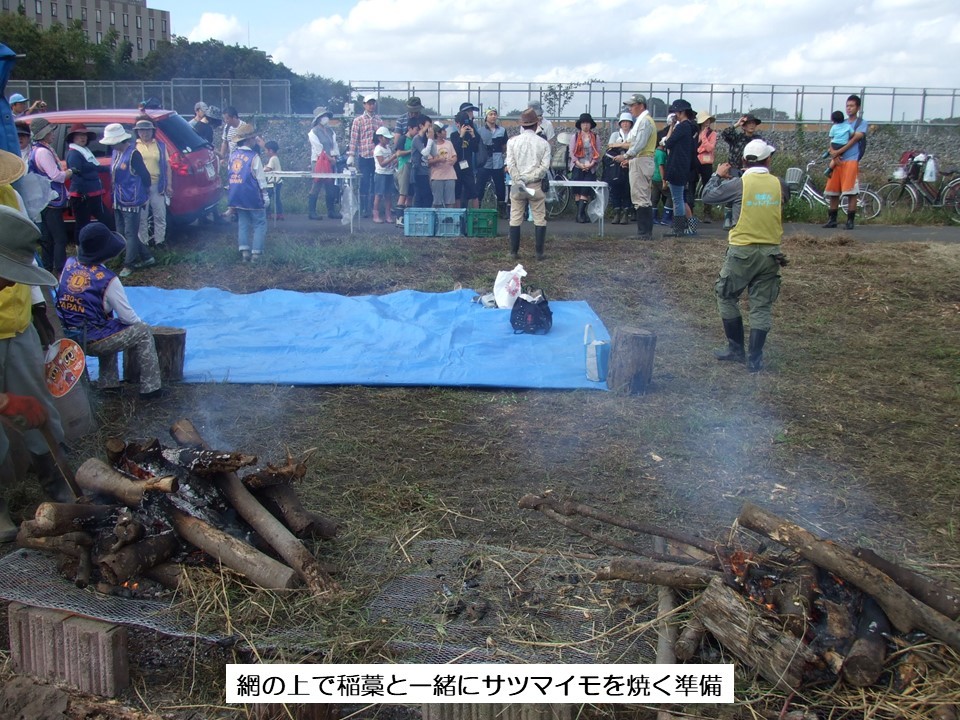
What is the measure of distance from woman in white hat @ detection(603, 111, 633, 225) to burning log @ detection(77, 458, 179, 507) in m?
11.8

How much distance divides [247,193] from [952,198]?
41.9 ft

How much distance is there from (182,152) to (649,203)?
669 centimetres

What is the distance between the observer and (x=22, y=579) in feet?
11.0

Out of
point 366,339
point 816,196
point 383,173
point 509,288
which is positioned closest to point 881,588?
point 366,339

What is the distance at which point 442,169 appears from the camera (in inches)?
537

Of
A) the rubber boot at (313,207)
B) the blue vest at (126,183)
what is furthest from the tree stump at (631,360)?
the rubber boot at (313,207)

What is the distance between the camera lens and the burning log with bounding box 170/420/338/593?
3232 millimetres

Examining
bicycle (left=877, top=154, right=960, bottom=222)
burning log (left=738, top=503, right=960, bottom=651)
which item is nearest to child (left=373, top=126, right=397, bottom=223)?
bicycle (left=877, top=154, right=960, bottom=222)

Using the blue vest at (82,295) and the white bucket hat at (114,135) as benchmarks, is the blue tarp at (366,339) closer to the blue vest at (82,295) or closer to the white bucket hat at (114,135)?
the blue vest at (82,295)

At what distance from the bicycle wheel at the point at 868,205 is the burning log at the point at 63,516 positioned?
1464 cm

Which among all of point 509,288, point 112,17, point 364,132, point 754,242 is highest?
point 112,17

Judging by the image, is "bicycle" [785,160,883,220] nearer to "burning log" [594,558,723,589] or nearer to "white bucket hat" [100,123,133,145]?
"white bucket hat" [100,123,133,145]

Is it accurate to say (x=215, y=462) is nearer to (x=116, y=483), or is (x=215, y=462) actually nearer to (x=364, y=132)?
(x=116, y=483)

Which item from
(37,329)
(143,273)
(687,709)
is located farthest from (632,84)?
(687,709)
